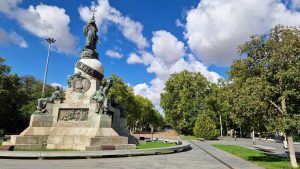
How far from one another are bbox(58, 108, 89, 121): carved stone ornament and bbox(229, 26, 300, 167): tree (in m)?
10.2

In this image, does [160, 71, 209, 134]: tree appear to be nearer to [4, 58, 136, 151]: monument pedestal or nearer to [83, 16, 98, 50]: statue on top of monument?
[83, 16, 98, 50]: statue on top of monument

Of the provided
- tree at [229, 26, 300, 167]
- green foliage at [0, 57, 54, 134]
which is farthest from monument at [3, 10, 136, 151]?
green foliage at [0, 57, 54, 134]

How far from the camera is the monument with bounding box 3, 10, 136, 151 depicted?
17.8m

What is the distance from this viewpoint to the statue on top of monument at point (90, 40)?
22.9 m

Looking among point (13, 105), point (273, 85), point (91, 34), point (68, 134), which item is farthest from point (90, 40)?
point (13, 105)

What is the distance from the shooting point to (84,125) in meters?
19.3

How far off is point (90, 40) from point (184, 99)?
43.5 meters

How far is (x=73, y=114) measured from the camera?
782 inches

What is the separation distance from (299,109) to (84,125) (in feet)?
41.9

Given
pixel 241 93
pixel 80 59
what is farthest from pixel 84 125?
pixel 241 93

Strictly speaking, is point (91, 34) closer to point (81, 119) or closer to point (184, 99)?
point (81, 119)

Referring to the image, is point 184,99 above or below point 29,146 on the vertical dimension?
above

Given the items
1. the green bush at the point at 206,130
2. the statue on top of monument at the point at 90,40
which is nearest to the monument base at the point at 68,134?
the statue on top of monument at the point at 90,40

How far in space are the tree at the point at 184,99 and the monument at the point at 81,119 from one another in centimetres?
4231
